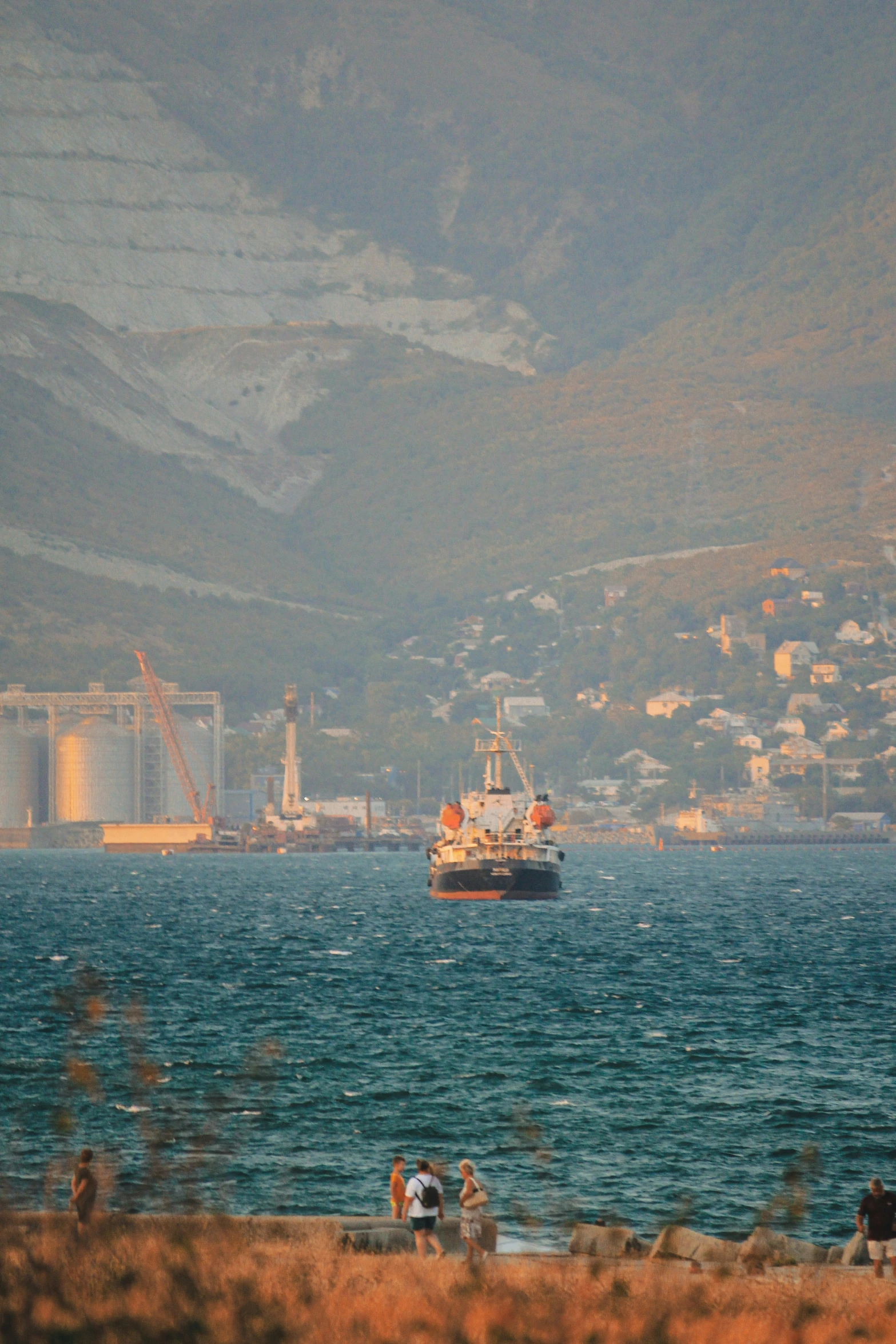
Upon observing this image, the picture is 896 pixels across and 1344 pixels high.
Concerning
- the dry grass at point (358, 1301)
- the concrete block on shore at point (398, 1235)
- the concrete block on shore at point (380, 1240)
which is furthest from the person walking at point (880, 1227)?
the concrete block on shore at point (380, 1240)

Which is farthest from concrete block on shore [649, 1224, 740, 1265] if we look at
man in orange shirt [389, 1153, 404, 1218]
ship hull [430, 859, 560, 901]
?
ship hull [430, 859, 560, 901]

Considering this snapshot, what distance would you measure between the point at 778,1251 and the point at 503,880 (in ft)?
396

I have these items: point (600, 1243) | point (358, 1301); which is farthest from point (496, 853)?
point (358, 1301)

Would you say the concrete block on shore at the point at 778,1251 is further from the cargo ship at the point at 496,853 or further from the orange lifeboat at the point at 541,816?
the orange lifeboat at the point at 541,816

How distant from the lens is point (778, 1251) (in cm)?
3256

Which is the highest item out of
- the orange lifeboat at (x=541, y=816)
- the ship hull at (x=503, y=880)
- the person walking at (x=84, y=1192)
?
the orange lifeboat at (x=541, y=816)

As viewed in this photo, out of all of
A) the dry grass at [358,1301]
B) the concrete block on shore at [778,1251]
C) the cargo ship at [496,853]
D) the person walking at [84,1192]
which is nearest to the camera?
the dry grass at [358,1301]

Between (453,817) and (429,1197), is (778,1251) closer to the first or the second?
(429,1197)

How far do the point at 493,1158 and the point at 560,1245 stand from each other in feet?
41.4

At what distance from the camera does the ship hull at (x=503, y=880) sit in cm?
15250

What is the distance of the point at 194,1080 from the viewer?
5516cm

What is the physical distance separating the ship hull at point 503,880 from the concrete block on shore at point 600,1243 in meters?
118

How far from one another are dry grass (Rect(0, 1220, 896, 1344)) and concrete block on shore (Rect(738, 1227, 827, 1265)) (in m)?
1.96

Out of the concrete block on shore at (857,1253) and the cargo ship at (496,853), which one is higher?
the cargo ship at (496,853)
